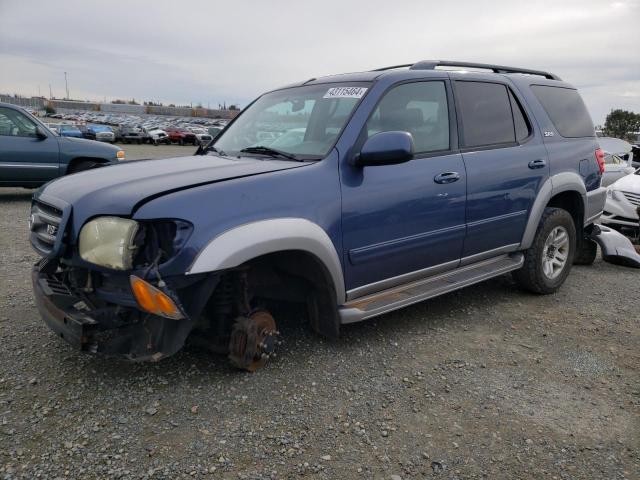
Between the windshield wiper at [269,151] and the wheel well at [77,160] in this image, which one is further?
the wheel well at [77,160]

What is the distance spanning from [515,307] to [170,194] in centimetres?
313

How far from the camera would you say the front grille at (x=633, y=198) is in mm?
7927

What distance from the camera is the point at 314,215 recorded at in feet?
9.80

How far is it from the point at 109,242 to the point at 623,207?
306 inches

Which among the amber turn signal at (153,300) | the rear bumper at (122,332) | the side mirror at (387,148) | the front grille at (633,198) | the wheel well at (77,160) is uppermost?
the side mirror at (387,148)

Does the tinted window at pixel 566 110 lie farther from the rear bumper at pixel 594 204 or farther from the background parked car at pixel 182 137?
the background parked car at pixel 182 137

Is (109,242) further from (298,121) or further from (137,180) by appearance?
(298,121)

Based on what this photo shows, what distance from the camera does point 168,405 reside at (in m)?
2.79

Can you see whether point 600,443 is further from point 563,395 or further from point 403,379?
point 403,379

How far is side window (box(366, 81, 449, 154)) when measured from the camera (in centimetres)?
348

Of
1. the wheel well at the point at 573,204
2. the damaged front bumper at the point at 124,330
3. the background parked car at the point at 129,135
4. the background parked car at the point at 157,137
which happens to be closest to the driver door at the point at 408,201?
the damaged front bumper at the point at 124,330

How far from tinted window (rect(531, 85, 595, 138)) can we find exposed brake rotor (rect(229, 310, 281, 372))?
10.7 feet

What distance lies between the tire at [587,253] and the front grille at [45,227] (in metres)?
5.35

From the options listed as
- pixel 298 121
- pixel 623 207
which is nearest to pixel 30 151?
pixel 298 121
